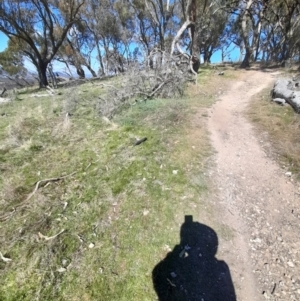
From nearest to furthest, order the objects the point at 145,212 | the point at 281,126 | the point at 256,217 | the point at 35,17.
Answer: the point at 256,217, the point at 145,212, the point at 281,126, the point at 35,17

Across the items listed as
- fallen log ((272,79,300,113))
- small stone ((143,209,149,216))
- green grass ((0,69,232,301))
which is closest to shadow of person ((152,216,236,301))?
green grass ((0,69,232,301))

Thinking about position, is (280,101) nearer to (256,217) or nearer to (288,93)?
(288,93)

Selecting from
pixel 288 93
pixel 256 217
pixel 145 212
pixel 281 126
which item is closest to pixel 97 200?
pixel 145 212

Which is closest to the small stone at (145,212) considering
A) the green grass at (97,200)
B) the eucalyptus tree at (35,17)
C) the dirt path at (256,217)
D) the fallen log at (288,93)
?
the green grass at (97,200)

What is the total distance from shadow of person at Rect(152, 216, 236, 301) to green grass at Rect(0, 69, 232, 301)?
0.37 ft

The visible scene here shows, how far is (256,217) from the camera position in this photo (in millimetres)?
3145

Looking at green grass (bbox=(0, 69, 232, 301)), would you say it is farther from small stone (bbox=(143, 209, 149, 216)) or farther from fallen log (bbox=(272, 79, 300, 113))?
fallen log (bbox=(272, 79, 300, 113))

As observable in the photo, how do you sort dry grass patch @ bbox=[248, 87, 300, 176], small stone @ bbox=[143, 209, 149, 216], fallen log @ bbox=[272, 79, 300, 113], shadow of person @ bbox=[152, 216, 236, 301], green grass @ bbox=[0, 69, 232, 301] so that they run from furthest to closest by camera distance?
fallen log @ bbox=[272, 79, 300, 113], dry grass patch @ bbox=[248, 87, 300, 176], small stone @ bbox=[143, 209, 149, 216], green grass @ bbox=[0, 69, 232, 301], shadow of person @ bbox=[152, 216, 236, 301]

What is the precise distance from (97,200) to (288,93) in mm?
5826

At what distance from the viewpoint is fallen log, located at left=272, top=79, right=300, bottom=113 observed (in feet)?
18.2

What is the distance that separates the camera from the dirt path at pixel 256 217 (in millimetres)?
2432

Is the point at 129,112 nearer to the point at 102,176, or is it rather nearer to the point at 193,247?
the point at 102,176

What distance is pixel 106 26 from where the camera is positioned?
21.3 meters

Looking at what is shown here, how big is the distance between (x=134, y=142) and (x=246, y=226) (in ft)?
9.76
